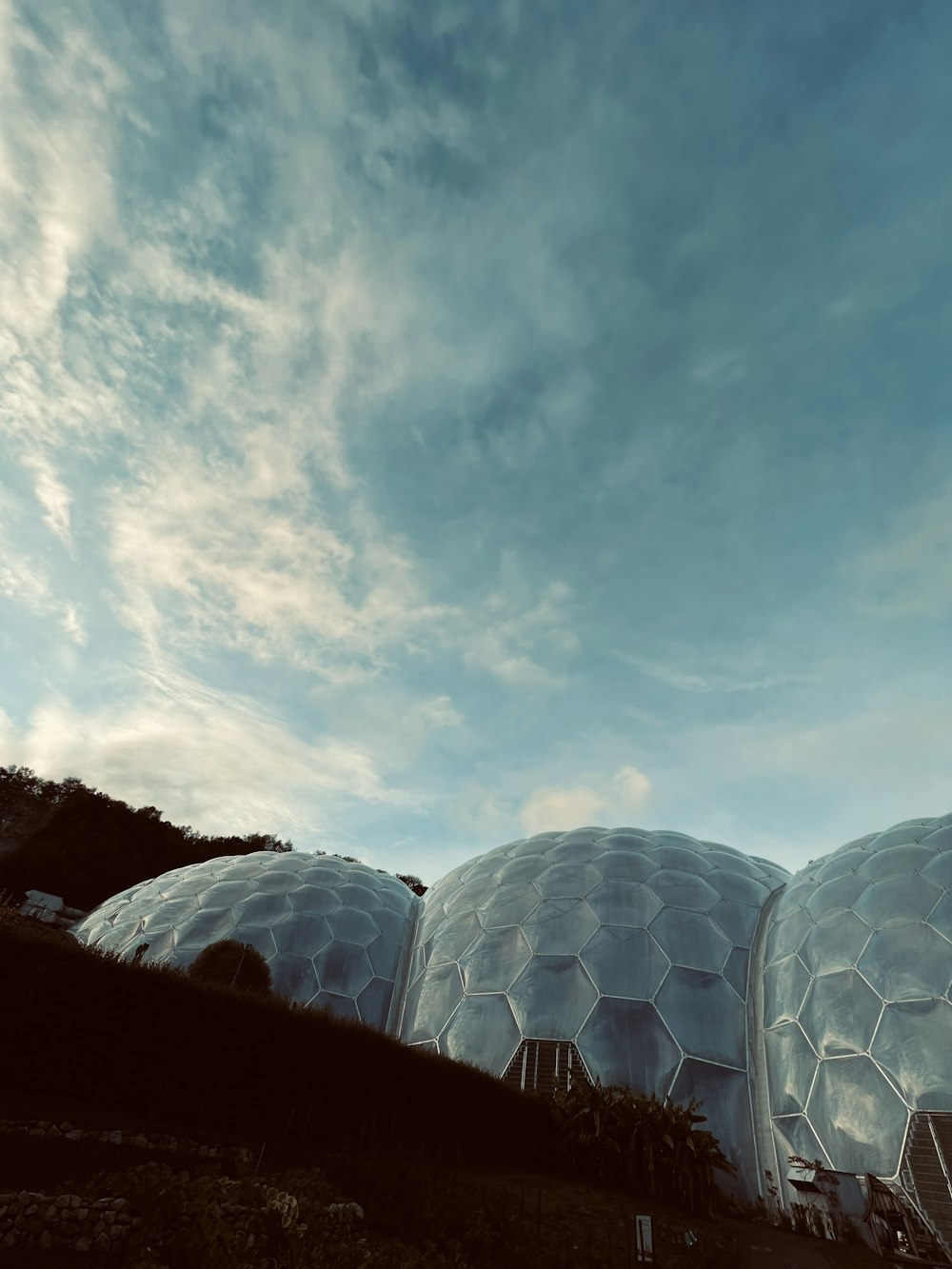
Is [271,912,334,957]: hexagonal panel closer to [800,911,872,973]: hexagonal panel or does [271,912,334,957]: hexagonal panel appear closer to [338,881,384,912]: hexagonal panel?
[338,881,384,912]: hexagonal panel

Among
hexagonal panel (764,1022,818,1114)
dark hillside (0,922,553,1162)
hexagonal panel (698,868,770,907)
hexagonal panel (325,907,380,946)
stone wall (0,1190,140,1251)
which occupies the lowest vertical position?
stone wall (0,1190,140,1251)

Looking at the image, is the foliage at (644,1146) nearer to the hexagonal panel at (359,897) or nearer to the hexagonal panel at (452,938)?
the hexagonal panel at (452,938)

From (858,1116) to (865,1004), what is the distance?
5.52 feet

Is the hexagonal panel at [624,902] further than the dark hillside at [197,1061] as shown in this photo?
Yes

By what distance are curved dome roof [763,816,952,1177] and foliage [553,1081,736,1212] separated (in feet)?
6.45

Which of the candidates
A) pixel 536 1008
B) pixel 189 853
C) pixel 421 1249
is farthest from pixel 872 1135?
pixel 189 853

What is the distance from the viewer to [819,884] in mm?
14273

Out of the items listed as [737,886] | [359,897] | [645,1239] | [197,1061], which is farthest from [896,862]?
[359,897]

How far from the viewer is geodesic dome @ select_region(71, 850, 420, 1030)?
1670 centimetres

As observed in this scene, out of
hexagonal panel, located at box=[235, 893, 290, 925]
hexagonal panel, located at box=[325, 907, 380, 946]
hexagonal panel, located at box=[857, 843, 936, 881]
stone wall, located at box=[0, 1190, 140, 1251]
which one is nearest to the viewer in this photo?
stone wall, located at box=[0, 1190, 140, 1251]

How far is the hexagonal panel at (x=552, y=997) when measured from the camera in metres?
13.4

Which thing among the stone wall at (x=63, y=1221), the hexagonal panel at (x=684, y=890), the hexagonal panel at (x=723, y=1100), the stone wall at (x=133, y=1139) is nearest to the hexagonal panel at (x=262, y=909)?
the hexagonal panel at (x=684, y=890)

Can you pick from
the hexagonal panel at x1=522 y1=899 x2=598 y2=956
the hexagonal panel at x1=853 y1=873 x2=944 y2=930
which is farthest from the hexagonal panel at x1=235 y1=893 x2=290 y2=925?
the hexagonal panel at x1=853 y1=873 x2=944 y2=930

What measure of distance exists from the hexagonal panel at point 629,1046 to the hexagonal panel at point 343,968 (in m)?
6.76
